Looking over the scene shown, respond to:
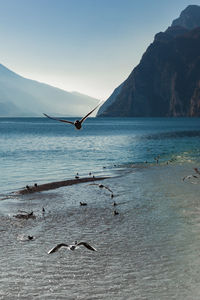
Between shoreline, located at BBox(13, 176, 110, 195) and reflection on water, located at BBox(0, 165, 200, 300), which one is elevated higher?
reflection on water, located at BBox(0, 165, 200, 300)

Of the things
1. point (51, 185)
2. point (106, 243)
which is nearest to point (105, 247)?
point (106, 243)

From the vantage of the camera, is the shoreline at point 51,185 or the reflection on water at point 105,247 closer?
the reflection on water at point 105,247

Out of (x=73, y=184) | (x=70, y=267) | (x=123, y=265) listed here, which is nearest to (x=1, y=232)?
(x=70, y=267)

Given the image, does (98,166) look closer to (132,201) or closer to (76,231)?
(132,201)

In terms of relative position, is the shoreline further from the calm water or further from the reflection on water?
the reflection on water

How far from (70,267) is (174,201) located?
35.6 ft

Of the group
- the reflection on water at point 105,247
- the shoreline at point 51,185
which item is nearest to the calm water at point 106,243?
the reflection on water at point 105,247

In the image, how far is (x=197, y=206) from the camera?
19.3 m

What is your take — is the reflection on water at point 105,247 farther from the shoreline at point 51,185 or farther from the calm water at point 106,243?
the shoreline at point 51,185

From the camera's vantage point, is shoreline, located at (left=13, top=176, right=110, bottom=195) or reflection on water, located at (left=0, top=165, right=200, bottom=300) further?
shoreline, located at (left=13, top=176, right=110, bottom=195)

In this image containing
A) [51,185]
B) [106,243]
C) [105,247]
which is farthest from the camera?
[51,185]

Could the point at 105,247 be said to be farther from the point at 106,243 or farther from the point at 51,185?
the point at 51,185

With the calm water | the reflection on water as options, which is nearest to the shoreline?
the calm water

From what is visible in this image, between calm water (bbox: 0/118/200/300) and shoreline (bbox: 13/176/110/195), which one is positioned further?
shoreline (bbox: 13/176/110/195)
